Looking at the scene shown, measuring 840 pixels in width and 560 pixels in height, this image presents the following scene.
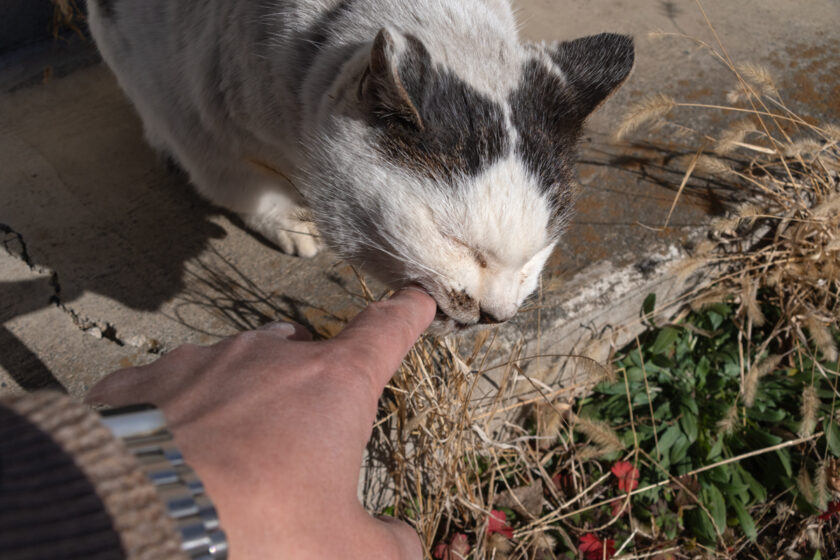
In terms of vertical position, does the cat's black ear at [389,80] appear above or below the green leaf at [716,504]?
above

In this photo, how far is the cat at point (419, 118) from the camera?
4.98 ft

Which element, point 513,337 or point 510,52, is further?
point 513,337

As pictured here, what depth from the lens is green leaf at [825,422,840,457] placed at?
8.07ft

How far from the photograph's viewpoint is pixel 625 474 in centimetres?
248

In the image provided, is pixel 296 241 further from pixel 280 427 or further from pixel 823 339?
pixel 823 339

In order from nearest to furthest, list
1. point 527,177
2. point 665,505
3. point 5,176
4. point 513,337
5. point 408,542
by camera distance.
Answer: point 408,542 → point 527,177 → point 513,337 → point 665,505 → point 5,176

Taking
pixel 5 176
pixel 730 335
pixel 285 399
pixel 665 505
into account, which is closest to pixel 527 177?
pixel 285 399

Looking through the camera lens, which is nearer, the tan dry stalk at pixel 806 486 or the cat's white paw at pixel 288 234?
the tan dry stalk at pixel 806 486

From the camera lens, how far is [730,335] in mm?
2906

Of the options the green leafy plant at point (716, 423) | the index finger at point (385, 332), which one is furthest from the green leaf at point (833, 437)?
the index finger at point (385, 332)

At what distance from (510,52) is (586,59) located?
22 centimetres

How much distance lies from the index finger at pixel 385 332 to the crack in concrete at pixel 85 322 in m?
1.28

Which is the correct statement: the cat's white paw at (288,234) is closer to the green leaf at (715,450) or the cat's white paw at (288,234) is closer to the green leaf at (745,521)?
the green leaf at (715,450)

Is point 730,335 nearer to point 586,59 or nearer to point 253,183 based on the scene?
point 586,59
